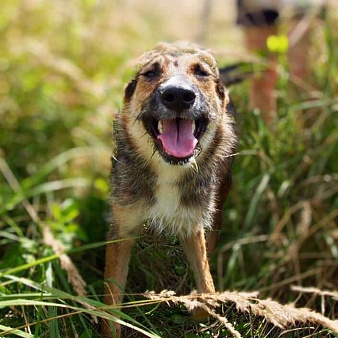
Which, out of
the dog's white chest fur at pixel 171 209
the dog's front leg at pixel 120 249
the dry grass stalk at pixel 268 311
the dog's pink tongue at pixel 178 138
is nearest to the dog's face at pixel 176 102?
the dog's pink tongue at pixel 178 138

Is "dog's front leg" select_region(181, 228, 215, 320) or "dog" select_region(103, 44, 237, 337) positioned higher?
"dog" select_region(103, 44, 237, 337)

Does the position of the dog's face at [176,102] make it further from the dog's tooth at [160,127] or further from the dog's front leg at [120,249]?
the dog's front leg at [120,249]

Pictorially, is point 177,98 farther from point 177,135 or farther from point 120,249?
point 120,249

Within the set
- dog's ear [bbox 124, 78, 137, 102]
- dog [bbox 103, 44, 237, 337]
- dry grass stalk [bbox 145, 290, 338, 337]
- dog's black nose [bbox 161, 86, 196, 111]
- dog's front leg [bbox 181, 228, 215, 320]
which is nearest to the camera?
dry grass stalk [bbox 145, 290, 338, 337]

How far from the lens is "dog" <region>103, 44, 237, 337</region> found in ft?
10.6

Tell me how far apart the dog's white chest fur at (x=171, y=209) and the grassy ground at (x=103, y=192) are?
102 millimetres

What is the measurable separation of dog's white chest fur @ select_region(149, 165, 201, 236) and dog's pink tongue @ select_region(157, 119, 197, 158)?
24 centimetres

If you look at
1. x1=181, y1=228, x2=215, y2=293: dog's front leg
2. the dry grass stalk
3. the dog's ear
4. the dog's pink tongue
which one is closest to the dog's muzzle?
the dog's pink tongue

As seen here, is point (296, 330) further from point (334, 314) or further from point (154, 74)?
point (154, 74)

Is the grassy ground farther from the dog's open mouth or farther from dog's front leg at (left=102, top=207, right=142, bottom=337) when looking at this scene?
the dog's open mouth

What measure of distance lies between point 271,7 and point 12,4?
2.93m

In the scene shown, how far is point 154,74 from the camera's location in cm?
340

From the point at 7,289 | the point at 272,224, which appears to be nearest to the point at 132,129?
the point at 7,289

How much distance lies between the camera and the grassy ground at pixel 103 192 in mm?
3268
